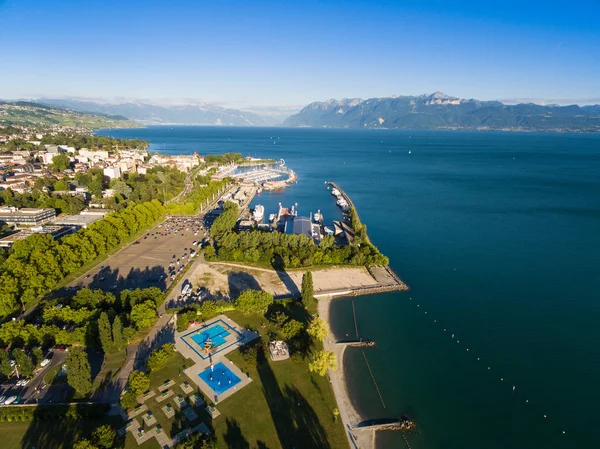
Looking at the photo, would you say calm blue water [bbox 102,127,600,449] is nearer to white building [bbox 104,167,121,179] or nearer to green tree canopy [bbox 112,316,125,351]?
green tree canopy [bbox 112,316,125,351]

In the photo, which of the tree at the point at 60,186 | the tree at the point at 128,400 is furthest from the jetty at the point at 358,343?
the tree at the point at 60,186

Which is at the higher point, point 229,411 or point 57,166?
point 57,166

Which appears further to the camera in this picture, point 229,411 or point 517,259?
point 517,259

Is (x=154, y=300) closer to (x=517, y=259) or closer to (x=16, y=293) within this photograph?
(x=16, y=293)

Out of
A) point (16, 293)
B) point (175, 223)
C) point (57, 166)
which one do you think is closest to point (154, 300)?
point (16, 293)

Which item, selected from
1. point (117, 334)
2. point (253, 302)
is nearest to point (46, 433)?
point (117, 334)

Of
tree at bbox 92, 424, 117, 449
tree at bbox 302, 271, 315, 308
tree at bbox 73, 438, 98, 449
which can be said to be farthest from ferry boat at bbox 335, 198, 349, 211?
tree at bbox 73, 438, 98, 449

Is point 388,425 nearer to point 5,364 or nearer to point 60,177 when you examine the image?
point 5,364
